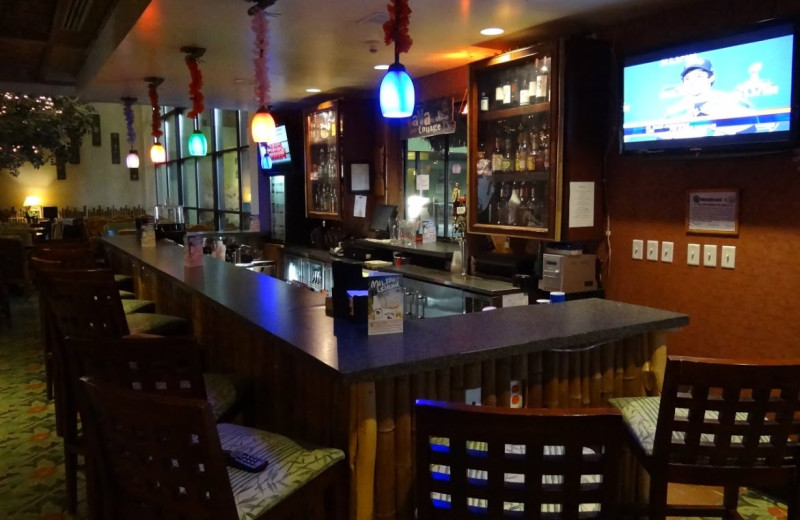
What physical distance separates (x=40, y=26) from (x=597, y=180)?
5037 millimetres

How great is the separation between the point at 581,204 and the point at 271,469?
8.95ft

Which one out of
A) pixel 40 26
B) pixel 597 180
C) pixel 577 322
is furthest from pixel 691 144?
pixel 40 26

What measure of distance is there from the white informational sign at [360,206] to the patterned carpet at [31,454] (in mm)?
3165

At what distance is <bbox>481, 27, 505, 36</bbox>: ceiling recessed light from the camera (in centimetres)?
374

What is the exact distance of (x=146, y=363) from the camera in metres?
1.76

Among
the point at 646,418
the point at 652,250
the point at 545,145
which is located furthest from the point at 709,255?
the point at 646,418

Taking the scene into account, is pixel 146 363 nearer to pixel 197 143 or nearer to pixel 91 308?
pixel 91 308

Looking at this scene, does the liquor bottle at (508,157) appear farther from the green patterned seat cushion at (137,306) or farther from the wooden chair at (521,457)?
the wooden chair at (521,457)

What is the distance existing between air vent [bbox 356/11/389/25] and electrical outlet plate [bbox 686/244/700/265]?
216 cm

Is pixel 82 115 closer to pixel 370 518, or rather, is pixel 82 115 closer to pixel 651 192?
pixel 651 192

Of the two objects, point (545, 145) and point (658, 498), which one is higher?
point (545, 145)

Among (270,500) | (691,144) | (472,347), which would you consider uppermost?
(691,144)

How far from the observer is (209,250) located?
532cm

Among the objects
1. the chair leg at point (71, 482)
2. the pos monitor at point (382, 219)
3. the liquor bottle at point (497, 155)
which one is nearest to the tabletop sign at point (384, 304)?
the chair leg at point (71, 482)
